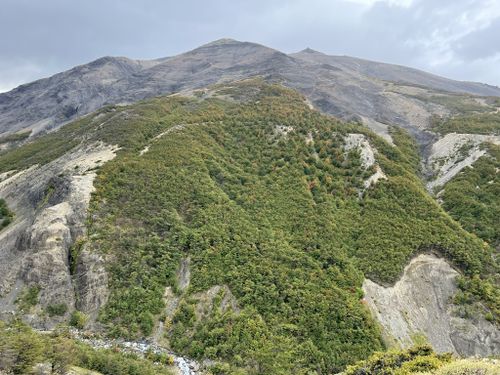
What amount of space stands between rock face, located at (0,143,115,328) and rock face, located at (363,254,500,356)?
937 inches

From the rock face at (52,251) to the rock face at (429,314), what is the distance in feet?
78.1

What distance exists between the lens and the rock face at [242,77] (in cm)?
10344

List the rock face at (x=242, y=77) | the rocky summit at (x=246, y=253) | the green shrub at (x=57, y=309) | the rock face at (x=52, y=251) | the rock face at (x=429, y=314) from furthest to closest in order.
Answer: the rock face at (x=242, y=77)
the rock face at (x=429, y=314)
the rock face at (x=52, y=251)
the green shrub at (x=57, y=309)
the rocky summit at (x=246, y=253)

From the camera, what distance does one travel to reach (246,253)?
37.3m

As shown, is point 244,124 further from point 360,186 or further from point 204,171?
point 360,186

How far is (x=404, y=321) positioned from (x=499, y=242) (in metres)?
17.4

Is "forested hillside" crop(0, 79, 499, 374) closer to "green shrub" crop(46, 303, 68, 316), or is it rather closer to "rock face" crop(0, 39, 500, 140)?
"green shrub" crop(46, 303, 68, 316)

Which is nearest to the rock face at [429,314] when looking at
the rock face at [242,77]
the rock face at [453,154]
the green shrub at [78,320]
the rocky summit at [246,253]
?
the rocky summit at [246,253]

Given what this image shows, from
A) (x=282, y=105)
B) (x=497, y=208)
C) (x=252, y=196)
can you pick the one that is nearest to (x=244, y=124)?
(x=282, y=105)

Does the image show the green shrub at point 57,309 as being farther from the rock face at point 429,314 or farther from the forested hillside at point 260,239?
the rock face at point 429,314

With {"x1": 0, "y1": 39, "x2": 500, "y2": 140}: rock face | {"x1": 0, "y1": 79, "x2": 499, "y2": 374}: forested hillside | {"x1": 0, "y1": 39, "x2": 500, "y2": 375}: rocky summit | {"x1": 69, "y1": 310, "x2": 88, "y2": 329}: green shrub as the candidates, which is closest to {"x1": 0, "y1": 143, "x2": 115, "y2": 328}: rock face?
{"x1": 0, "y1": 39, "x2": 500, "y2": 375}: rocky summit

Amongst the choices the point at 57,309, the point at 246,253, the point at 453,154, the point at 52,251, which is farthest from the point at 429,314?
the point at 453,154

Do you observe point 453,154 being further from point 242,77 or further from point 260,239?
point 242,77

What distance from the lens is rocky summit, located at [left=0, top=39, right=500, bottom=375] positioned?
2944cm
